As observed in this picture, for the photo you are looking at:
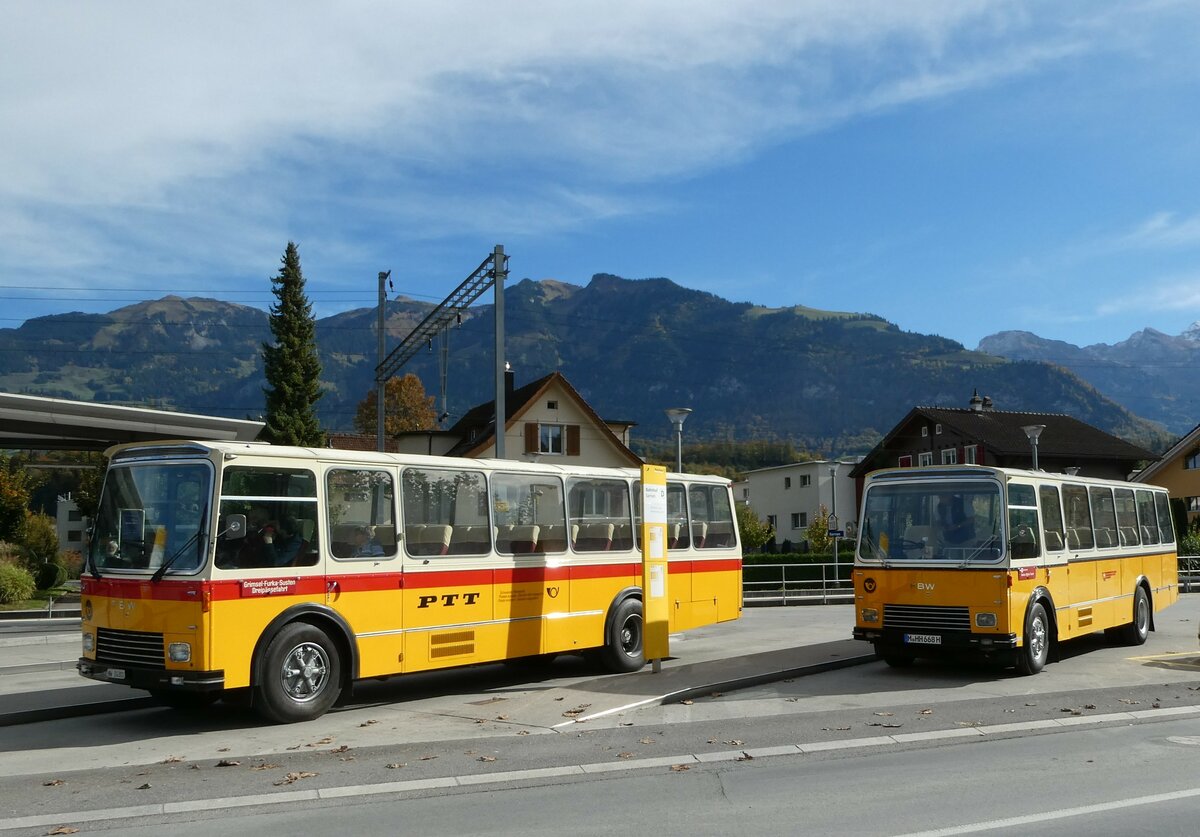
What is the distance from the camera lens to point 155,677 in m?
10.8

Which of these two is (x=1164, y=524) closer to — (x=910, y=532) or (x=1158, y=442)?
(x=910, y=532)

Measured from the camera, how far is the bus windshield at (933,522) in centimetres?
1423

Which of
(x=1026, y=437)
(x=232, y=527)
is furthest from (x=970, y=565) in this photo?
(x=1026, y=437)

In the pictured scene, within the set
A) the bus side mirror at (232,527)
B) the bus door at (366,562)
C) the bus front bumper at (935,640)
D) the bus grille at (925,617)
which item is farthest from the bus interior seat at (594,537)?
the bus side mirror at (232,527)

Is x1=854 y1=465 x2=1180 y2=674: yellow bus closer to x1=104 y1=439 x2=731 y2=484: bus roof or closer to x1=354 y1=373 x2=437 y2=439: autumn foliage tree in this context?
x1=104 y1=439 x2=731 y2=484: bus roof

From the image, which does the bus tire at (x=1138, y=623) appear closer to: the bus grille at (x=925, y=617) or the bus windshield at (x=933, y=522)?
the bus windshield at (x=933, y=522)

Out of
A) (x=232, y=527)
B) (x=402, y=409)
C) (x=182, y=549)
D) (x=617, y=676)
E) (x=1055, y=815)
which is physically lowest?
(x=1055, y=815)

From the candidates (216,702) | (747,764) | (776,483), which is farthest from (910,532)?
(776,483)

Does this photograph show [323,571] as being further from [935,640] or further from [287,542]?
[935,640]

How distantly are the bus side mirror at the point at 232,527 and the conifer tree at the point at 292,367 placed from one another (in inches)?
2028

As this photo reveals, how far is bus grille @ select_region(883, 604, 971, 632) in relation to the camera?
46.0 feet

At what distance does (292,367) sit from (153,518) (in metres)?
55.7

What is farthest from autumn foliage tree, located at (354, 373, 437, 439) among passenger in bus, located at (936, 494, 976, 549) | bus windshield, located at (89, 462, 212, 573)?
bus windshield, located at (89, 462, 212, 573)

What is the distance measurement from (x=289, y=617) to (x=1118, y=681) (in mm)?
10179
